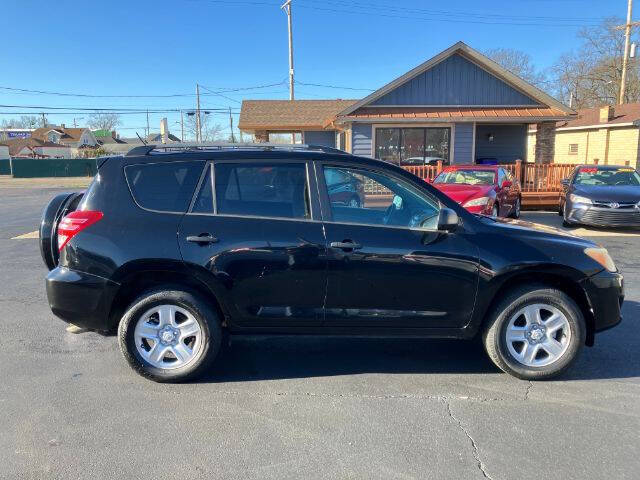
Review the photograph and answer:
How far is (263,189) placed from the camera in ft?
12.6

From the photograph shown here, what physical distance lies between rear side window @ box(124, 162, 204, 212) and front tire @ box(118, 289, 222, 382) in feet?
2.17

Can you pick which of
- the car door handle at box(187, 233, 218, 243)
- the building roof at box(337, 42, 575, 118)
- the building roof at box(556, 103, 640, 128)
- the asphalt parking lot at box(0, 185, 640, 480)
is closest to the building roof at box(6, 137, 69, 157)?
the building roof at box(337, 42, 575, 118)

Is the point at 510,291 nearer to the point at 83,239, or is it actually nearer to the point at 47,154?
the point at 83,239

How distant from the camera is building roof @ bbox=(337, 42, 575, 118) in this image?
1720cm

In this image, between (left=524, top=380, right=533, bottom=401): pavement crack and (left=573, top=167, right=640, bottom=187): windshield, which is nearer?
(left=524, top=380, right=533, bottom=401): pavement crack

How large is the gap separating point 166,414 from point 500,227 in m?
2.78

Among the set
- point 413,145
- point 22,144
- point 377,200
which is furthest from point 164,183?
point 22,144

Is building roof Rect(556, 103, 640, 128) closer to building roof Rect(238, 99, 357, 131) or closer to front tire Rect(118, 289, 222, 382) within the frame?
building roof Rect(238, 99, 357, 131)

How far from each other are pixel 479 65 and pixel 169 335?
1705 centimetres

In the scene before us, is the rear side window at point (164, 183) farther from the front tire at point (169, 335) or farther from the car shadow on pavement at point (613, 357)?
the car shadow on pavement at point (613, 357)

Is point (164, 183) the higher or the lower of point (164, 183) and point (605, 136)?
the lower

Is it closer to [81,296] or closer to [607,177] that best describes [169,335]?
[81,296]

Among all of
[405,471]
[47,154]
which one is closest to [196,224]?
[405,471]

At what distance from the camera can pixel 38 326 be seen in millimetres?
5035
